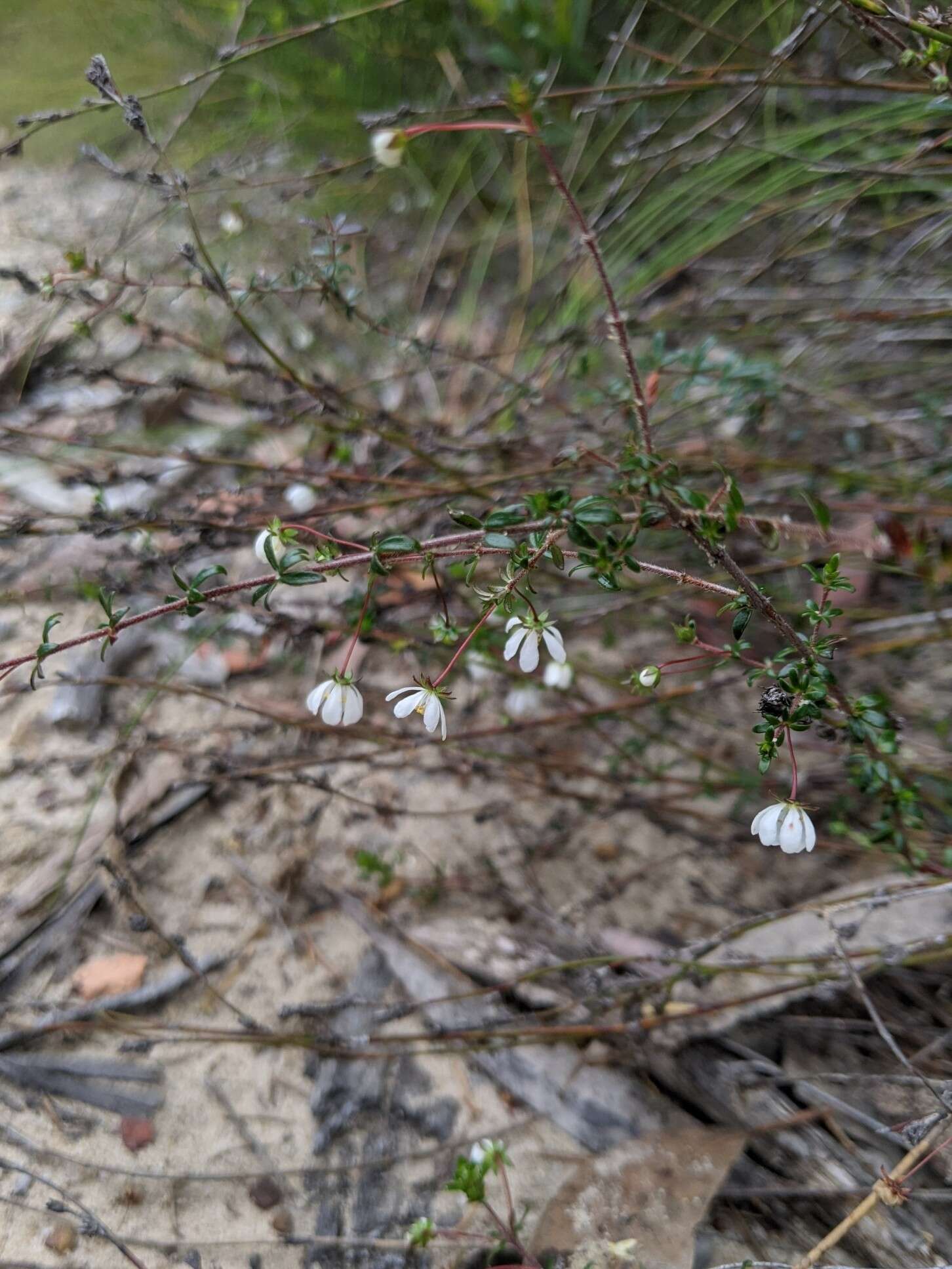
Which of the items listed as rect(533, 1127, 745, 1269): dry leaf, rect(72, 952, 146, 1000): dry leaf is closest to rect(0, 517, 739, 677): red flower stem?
rect(72, 952, 146, 1000): dry leaf

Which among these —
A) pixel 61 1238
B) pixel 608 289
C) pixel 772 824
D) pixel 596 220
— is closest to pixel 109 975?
pixel 61 1238

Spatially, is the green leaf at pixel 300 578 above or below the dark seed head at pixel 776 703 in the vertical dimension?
above

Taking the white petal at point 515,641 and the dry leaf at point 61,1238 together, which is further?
the dry leaf at point 61,1238

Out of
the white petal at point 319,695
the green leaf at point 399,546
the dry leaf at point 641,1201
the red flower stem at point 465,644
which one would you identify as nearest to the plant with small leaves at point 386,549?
the green leaf at point 399,546

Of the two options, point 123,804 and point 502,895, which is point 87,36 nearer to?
point 123,804

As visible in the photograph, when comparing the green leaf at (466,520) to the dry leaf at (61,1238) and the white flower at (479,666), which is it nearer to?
the white flower at (479,666)
